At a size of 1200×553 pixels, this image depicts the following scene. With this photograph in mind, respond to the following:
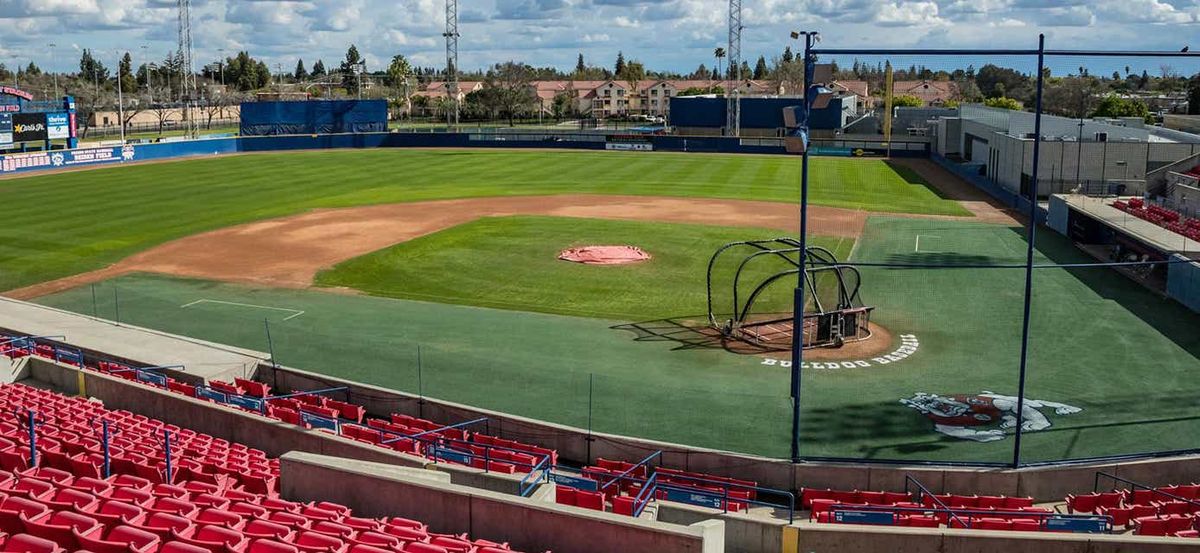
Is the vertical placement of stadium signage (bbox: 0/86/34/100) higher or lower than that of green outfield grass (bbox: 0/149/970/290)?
higher

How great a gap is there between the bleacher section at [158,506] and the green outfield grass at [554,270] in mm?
17534

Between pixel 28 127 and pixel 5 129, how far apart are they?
85.2 inches

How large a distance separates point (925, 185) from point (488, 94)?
9818cm

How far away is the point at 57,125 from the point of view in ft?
273

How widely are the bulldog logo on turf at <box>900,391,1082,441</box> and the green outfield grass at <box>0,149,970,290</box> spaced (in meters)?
33.2

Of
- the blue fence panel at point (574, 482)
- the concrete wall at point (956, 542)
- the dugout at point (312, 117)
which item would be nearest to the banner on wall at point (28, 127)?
the dugout at point (312, 117)

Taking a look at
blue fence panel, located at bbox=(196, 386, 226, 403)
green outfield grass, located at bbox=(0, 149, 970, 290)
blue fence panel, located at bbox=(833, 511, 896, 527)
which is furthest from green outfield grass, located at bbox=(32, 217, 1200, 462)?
green outfield grass, located at bbox=(0, 149, 970, 290)

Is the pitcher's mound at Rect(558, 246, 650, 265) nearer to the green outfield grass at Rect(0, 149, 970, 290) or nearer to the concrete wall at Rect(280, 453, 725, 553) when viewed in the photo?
the green outfield grass at Rect(0, 149, 970, 290)

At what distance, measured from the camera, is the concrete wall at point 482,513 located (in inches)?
489

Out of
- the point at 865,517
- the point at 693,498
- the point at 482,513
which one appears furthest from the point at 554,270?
the point at 482,513

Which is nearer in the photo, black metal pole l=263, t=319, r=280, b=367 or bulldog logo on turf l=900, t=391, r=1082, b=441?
bulldog logo on turf l=900, t=391, r=1082, b=441

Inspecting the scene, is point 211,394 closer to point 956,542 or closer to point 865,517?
point 865,517

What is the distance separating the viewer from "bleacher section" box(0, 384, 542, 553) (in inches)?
433

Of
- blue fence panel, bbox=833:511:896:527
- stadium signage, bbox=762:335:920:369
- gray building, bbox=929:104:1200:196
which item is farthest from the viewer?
gray building, bbox=929:104:1200:196
